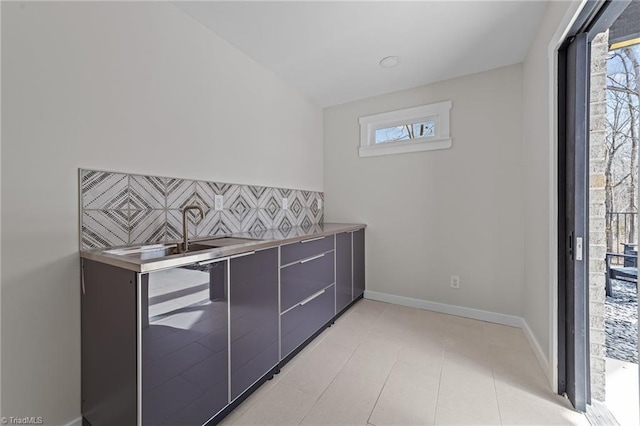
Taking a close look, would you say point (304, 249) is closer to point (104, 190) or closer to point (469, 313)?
point (104, 190)

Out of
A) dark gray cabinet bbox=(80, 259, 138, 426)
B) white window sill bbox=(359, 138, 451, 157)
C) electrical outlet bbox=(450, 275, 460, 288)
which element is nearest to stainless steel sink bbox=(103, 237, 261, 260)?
dark gray cabinet bbox=(80, 259, 138, 426)

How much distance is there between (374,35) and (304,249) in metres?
1.70

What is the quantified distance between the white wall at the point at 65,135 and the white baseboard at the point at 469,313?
2319mm

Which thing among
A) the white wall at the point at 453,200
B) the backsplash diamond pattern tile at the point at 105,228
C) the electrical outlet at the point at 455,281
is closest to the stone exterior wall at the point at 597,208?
the white wall at the point at 453,200

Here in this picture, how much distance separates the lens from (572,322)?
57.1 inches

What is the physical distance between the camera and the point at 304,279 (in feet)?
6.53

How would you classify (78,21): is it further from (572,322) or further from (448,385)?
(572,322)

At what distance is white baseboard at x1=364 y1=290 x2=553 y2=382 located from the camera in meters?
1.96

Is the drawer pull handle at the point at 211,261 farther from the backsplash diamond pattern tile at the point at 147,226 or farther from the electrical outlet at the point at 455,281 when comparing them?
the electrical outlet at the point at 455,281

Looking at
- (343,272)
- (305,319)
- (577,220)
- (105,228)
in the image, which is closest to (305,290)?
(305,319)

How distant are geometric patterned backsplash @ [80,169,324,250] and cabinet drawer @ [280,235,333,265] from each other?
1.87ft

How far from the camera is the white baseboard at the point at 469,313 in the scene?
1.96m

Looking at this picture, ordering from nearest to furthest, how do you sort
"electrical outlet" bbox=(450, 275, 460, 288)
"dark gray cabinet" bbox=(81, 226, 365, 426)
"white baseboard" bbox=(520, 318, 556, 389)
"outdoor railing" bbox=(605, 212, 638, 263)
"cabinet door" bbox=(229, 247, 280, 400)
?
"dark gray cabinet" bbox=(81, 226, 365, 426), "outdoor railing" bbox=(605, 212, 638, 263), "cabinet door" bbox=(229, 247, 280, 400), "white baseboard" bbox=(520, 318, 556, 389), "electrical outlet" bbox=(450, 275, 460, 288)

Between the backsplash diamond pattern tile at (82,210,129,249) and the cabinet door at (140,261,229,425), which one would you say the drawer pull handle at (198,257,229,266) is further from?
the backsplash diamond pattern tile at (82,210,129,249)
